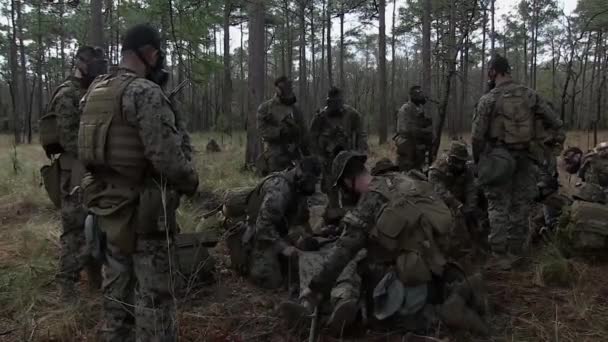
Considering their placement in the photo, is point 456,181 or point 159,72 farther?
point 456,181

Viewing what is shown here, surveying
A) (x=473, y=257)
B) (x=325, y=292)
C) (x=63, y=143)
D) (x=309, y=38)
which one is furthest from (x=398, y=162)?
(x=309, y=38)

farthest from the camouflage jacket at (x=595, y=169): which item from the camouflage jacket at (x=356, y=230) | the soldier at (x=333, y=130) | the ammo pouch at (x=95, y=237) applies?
the ammo pouch at (x=95, y=237)

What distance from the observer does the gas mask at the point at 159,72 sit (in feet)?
8.46

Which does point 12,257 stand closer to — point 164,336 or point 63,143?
point 63,143

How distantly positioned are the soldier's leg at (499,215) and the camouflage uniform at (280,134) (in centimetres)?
255

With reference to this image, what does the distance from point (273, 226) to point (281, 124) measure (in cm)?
249

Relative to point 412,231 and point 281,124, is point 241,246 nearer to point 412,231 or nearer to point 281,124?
point 412,231

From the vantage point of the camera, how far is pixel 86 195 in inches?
100

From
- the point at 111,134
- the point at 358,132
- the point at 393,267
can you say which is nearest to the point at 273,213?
the point at 393,267

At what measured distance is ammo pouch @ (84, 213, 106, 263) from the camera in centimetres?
265

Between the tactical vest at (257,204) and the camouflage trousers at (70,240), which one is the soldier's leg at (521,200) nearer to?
the tactical vest at (257,204)

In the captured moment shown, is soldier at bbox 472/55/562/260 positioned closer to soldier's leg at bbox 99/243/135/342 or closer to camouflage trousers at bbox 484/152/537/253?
camouflage trousers at bbox 484/152/537/253

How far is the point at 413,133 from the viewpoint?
793cm

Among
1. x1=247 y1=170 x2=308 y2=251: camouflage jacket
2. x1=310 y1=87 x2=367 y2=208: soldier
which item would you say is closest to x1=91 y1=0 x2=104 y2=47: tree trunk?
x1=310 y1=87 x2=367 y2=208: soldier
